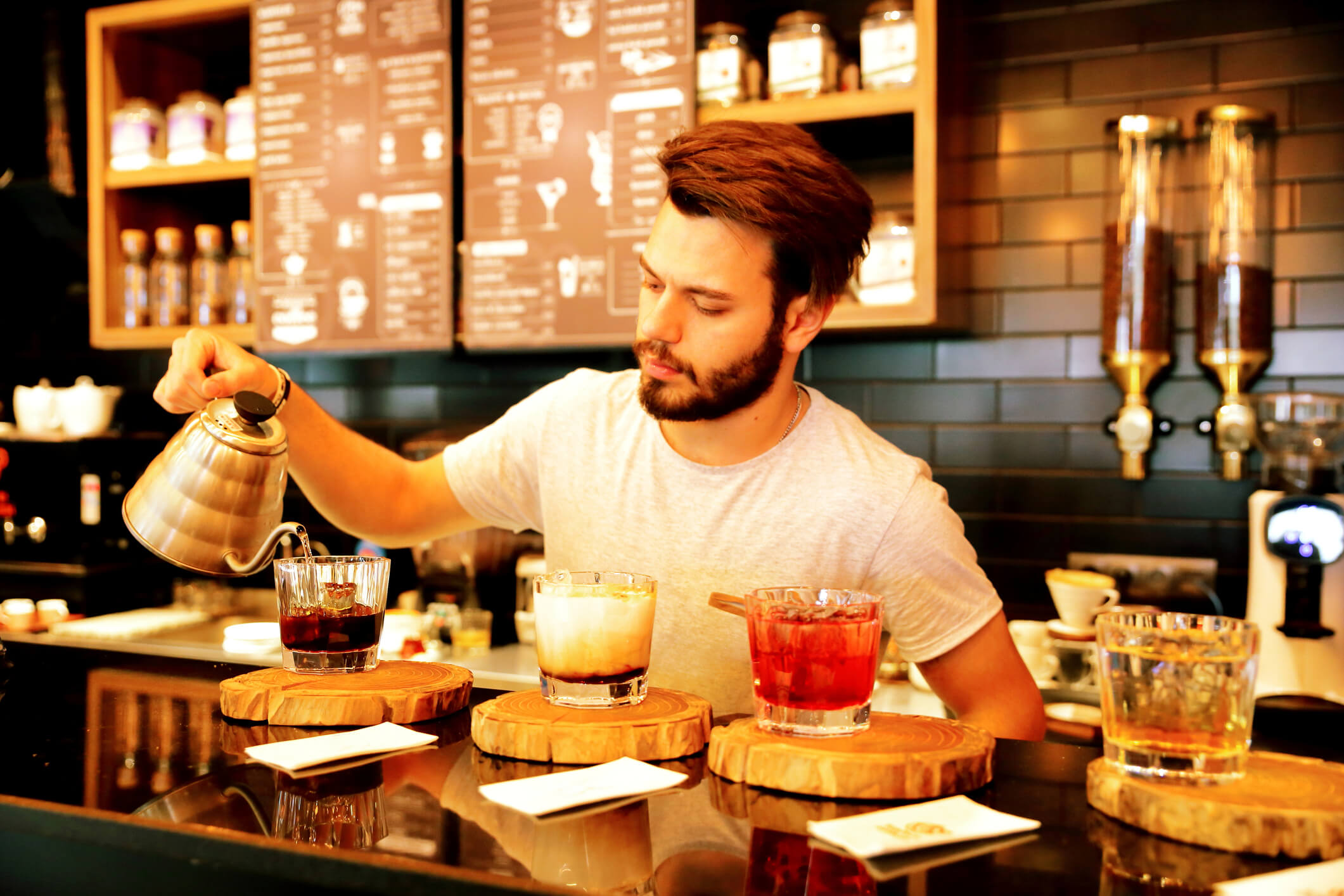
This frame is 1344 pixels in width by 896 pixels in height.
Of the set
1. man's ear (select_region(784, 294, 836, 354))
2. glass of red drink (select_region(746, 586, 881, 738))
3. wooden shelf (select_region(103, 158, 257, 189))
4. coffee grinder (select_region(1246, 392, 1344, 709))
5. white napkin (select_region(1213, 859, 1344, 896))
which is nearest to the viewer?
white napkin (select_region(1213, 859, 1344, 896))

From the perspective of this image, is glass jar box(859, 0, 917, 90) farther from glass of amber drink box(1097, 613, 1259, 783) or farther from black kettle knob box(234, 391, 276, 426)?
glass of amber drink box(1097, 613, 1259, 783)

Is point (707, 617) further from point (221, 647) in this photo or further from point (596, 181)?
point (221, 647)

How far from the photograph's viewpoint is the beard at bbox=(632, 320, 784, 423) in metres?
1.45

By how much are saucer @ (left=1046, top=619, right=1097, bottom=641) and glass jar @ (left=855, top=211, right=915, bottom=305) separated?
692 mm

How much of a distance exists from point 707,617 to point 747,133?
2.06ft

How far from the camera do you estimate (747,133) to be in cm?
146

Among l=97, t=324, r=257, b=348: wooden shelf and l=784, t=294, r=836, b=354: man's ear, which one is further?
l=97, t=324, r=257, b=348: wooden shelf

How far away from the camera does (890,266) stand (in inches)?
90.7

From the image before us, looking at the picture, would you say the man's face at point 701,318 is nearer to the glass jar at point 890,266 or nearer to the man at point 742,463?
the man at point 742,463

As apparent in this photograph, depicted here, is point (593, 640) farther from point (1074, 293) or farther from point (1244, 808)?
point (1074, 293)

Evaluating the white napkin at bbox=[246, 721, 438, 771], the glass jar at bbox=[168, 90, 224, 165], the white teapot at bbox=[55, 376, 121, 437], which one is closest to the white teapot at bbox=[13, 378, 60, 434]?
the white teapot at bbox=[55, 376, 121, 437]

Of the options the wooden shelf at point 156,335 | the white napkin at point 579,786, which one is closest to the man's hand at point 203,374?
the white napkin at point 579,786

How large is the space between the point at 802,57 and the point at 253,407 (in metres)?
1.63

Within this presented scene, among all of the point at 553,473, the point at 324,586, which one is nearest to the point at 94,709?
the point at 324,586
